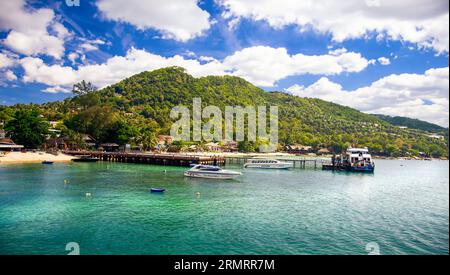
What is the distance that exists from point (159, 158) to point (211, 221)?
171ft

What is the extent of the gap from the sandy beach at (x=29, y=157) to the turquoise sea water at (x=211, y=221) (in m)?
30.6

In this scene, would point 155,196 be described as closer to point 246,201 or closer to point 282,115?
point 246,201

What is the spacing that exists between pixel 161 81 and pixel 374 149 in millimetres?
121726

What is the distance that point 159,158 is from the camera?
235ft

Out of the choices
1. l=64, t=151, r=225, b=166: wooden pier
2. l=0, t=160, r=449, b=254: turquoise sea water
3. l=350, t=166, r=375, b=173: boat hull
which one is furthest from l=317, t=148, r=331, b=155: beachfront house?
l=0, t=160, r=449, b=254: turquoise sea water

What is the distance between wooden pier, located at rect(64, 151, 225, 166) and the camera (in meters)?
68.6

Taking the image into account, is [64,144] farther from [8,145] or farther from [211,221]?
[211,221]

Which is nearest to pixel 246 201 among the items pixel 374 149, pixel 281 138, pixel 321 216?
pixel 321 216

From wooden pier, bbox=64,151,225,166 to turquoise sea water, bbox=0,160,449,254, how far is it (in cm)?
3257

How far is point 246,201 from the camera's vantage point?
29625 millimetres

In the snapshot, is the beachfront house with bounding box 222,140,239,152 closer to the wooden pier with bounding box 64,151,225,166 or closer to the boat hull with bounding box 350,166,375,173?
the wooden pier with bounding box 64,151,225,166

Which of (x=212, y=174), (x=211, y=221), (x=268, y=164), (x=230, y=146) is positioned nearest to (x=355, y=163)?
(x=268, y=164)
